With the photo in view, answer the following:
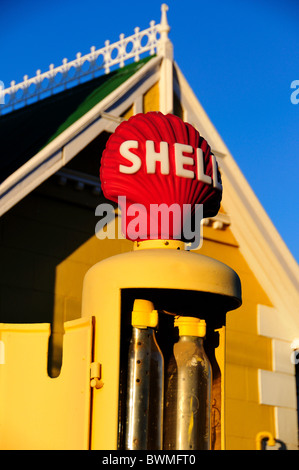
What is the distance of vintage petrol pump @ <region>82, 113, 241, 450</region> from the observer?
5.09 meters

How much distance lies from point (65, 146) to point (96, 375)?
4260mm

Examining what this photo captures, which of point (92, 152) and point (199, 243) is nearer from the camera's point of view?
point (92, 152)

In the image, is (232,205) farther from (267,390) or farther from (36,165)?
(36,165)

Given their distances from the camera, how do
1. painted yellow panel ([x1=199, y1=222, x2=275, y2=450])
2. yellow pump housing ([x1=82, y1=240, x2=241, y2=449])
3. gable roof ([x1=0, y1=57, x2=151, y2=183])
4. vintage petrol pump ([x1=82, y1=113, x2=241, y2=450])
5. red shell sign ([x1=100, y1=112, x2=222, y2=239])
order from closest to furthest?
yellow pump housing ([x1=82, y1=240, x2=241, y2=449]), vintage petrol pump ([x1=82, y1=113, x2=241, y2=450]), red shell sign ([x1=100, y1=112, x2=222, y2=239]), gable roof ([x1=0, y1=57, x2=151, y2=183]), painted yellow panel ([x1=199, y1=222, x2=275, y2=450])

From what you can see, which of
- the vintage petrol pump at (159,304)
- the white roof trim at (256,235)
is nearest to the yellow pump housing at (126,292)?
the vintage petrol pump at (159,304)

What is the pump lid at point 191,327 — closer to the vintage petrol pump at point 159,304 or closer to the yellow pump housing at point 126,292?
the vintage petrol pump at point 159,304

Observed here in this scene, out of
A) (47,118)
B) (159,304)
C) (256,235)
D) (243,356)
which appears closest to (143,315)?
(159,304)

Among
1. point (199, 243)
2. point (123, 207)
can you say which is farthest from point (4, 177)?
point (123, 207)

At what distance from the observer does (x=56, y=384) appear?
17.2 ft

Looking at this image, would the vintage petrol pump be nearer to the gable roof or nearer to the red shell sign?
the red shell sign

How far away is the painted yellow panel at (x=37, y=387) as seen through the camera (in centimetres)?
513

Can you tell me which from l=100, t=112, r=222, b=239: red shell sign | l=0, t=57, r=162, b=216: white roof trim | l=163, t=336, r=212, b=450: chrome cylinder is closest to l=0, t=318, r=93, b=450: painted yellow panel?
l=163, t=336, r=212, b=450: chrome cylinder
